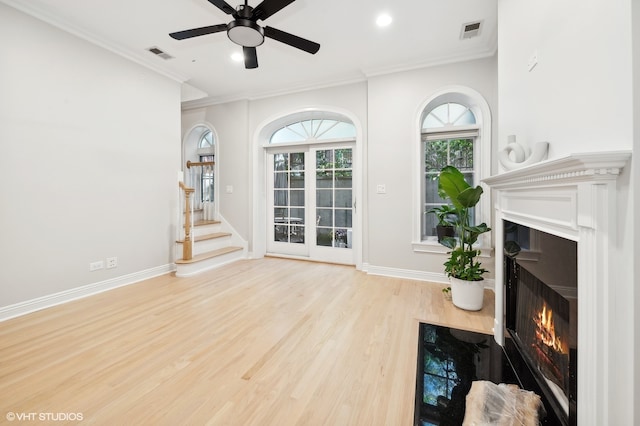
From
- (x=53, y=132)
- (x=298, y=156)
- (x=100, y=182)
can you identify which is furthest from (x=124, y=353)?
(x=298, y=156)

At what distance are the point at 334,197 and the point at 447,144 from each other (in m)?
1.81

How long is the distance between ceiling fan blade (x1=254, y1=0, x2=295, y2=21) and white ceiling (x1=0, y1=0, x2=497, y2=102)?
1.58ft

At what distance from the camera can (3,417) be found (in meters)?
1.34

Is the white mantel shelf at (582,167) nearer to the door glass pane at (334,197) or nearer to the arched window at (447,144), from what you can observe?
the arched window at (447,144)

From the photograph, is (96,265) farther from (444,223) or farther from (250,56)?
(444,223)

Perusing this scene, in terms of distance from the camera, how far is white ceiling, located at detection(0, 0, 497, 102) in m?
2.57

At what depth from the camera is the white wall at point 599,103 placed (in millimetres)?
809

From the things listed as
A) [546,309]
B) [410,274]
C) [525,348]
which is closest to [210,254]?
[410,274]

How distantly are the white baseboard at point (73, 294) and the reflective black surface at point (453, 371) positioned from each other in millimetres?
3420

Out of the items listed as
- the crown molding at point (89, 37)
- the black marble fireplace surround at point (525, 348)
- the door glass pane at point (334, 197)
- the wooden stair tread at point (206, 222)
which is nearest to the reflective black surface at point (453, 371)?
the black marble fireplace surround at point (525, 348)

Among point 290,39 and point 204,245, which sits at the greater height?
point 290,39

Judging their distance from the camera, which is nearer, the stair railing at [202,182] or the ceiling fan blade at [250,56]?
the ceiling fan blade at [250,56]

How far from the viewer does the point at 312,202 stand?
4.65 meters

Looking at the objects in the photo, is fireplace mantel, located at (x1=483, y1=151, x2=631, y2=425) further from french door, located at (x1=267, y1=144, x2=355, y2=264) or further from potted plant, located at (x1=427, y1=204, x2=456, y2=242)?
french door, located at (x1=267, y1=144, x2=355, y2=264)
